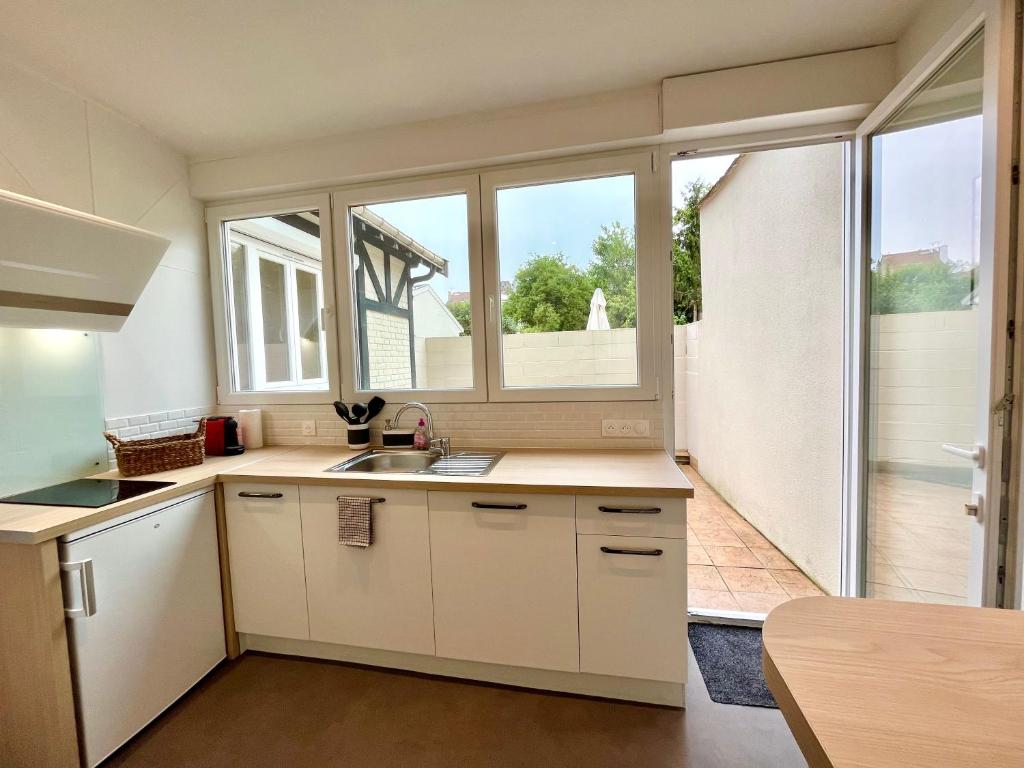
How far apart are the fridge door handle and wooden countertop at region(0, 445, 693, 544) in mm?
110

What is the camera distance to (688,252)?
6277 millimetres

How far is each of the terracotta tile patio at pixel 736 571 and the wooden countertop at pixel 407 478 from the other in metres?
1.00

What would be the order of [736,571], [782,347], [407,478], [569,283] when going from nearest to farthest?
[407,478]
[569,283]
[736,571]
[782,347]

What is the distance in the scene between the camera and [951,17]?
1.43 m

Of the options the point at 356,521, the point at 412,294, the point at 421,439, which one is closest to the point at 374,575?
the point at 356,521

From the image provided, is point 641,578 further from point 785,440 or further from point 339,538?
point 785,440

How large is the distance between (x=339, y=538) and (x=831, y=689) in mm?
1700

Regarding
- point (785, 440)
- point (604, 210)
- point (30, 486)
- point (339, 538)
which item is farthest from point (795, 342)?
point (30, 486)

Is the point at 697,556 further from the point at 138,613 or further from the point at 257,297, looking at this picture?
the point at 257,297

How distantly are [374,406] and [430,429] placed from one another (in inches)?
13.1

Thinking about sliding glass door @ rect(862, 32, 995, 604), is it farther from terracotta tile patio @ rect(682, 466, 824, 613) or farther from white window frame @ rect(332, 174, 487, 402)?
white window frame @ rect(332, 174, 487, 402)

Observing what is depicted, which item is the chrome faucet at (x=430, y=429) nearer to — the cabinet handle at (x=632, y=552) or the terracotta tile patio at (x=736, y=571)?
the cabinet handle at (x=632, y=552)

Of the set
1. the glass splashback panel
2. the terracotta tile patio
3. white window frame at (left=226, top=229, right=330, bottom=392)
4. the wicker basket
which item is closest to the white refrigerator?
the wicker basket

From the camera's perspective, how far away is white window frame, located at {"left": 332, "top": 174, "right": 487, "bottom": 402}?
7.42 feet
